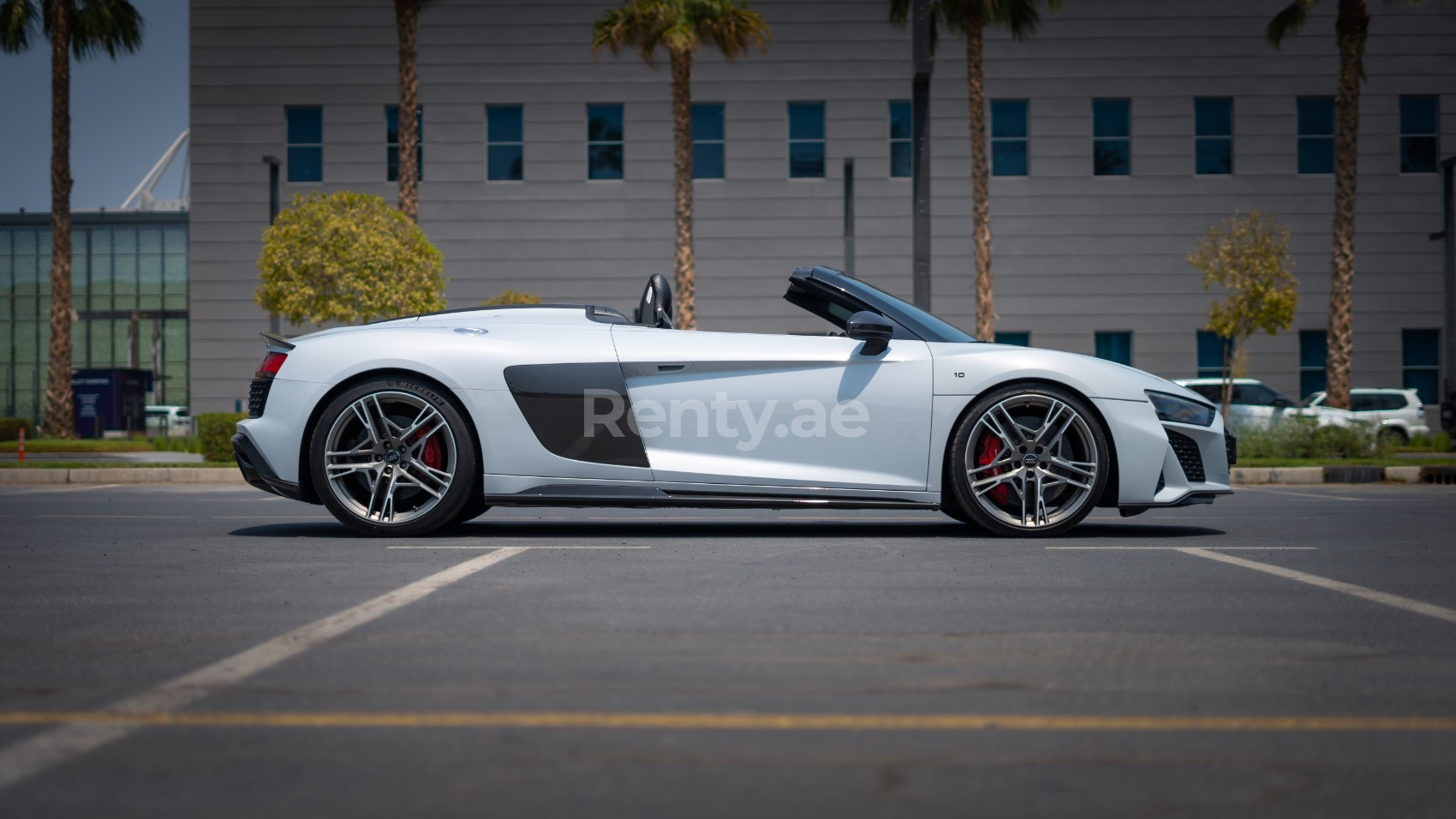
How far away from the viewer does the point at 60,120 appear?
91.9ft

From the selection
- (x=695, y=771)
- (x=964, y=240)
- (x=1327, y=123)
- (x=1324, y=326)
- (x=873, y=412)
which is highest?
(x=1327, y=123)

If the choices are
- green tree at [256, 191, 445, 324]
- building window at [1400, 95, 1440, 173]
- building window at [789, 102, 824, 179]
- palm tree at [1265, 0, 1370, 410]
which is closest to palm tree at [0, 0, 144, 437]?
green tree at [256, 191, 445, 324]

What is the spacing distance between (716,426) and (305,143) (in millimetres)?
30731

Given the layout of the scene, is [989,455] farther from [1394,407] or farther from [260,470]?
[1394,407]

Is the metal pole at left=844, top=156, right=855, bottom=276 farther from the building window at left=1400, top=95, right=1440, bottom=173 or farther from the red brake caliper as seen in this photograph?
the red brake caliper

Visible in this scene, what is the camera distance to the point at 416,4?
85.6 ft

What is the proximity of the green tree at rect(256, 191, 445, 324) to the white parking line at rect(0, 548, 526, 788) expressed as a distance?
20.6 m

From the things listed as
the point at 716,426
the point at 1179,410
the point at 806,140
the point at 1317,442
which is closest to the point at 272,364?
the point at 716,426

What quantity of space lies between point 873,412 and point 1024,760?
170 inches

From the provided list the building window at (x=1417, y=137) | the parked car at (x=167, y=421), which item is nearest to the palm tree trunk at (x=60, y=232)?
the parked car at (x=167, y=421)

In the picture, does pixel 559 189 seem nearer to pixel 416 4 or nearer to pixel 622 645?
pixel 416 4

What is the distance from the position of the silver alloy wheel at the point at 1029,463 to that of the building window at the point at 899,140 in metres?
27.4

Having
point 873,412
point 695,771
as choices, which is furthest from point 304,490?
point 695,771

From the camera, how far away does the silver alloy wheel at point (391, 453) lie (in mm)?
7012
